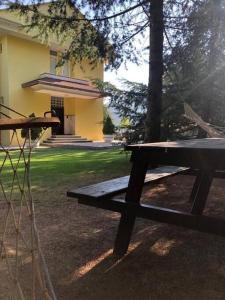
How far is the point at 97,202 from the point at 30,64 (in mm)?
17770

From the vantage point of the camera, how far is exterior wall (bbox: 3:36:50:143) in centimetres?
1845

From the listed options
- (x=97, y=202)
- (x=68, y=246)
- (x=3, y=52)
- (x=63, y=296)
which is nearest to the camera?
(x=63, y=296)

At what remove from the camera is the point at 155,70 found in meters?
6.13

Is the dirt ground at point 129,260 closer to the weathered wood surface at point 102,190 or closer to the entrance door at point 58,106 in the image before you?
the weathered wood surface at point 102,190

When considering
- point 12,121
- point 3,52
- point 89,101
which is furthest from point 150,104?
point 89,101

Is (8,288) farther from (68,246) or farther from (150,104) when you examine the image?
(150,104)

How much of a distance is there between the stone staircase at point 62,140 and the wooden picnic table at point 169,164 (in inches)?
593

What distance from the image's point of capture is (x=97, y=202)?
2869 millimetres

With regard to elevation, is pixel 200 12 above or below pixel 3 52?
below

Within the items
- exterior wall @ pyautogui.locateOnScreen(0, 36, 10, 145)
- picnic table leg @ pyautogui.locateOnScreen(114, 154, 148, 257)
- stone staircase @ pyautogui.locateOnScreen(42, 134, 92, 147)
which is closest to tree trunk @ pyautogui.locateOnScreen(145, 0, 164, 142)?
picnic table leg @ pyautogui.locateOnScreen(114, 154, 148, 257)

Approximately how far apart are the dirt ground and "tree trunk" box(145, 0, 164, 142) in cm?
218

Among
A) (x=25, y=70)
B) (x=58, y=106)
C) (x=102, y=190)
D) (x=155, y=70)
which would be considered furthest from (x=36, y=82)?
(x=102, y=190)

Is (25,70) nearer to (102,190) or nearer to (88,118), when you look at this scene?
(88,118)

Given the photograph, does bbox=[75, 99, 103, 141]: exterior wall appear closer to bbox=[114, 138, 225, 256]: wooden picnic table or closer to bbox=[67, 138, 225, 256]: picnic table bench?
bbox=[67, 138, 225, 256]: picnic table bench
